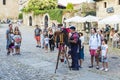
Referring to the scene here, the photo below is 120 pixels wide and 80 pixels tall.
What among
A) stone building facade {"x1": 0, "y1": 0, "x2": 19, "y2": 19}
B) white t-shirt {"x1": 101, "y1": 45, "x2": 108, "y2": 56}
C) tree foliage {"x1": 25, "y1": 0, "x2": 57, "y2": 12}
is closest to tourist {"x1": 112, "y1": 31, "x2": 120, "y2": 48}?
white t-shirt {"x1": 101, "y1": 45, "x2": 108, "y2": 56}

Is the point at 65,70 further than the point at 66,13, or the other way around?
the point at 66,13

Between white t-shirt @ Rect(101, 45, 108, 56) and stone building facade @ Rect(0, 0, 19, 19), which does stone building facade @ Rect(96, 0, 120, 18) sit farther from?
stone building facade @ Rect(0, 0, 19, 19)

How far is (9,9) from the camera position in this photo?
8094 centimetres

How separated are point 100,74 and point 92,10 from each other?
3340 cm

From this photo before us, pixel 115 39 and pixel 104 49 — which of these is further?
pixel 115 39

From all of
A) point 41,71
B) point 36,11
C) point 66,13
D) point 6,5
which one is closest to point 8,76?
point 41,71

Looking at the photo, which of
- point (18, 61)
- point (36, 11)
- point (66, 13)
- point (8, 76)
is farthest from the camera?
point (36, 11)

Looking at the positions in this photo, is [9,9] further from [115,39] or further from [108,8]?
[115,39]

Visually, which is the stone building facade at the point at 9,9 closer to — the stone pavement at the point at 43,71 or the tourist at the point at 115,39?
the tourist at the point at 115,39

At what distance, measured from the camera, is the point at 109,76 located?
12.8 m

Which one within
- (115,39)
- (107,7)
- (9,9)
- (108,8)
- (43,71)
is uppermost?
(9,9)

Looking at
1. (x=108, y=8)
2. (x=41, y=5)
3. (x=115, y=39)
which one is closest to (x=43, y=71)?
(x=115, y=39)

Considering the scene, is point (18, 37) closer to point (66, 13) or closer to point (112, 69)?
point (112, 69)

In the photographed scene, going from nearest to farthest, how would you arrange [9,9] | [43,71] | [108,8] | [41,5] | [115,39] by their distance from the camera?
[43,71], [115,39], [108,8], [41,5], [9,9]
